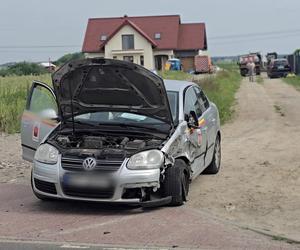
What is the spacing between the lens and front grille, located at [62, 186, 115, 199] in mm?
7393

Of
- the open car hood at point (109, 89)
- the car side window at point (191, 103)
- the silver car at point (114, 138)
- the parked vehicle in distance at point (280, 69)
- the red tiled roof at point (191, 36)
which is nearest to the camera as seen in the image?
the silver car at point (114, 138)

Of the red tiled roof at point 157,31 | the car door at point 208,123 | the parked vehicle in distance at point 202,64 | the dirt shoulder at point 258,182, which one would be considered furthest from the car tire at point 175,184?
the red tiled roof at point 157,31

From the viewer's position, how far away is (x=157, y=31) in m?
76.4

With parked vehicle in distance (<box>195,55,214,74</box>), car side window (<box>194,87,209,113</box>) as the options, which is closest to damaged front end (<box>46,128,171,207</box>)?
car side window (<box>194,87,209,113</box>)

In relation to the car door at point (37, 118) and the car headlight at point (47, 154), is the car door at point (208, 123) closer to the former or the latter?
the car door at point (37, 118)

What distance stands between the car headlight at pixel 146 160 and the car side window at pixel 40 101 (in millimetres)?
2302

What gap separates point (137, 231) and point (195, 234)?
648 mm

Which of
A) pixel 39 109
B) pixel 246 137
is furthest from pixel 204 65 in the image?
pixel 39 109

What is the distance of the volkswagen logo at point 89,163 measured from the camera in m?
7.42

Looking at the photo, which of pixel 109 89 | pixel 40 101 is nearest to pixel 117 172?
pixel 109 89

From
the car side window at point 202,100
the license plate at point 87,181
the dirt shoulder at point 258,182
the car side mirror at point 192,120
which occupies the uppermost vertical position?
the car side window at point 202,100

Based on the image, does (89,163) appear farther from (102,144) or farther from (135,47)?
(135,47)

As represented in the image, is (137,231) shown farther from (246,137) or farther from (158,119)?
(246,137)

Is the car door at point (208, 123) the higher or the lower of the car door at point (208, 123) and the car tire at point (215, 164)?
the higher
